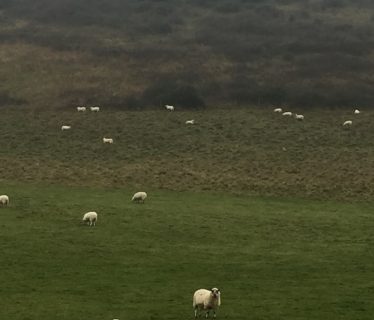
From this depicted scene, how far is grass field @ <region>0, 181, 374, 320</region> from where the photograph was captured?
30.7m

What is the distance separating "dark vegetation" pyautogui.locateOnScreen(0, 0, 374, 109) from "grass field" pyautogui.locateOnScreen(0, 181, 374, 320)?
30594mm

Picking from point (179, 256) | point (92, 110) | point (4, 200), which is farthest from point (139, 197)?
point (92, 110)

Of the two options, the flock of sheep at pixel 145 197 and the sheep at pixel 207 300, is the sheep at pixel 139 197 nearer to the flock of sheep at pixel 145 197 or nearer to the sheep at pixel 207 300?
the flock of sheep at pixel 145 197

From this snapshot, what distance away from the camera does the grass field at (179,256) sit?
1207 inches

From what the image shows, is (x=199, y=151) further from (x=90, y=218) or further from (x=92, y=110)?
(x=90, y=218)

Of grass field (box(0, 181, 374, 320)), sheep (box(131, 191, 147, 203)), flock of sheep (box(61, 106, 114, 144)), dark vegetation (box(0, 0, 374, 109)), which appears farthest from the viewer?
dark vegetation (box(0, 0, 374, 109))

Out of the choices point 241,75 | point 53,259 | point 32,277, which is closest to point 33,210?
point 53,259

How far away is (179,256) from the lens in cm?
3878

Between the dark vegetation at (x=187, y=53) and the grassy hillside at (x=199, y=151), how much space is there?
4532 millimetres

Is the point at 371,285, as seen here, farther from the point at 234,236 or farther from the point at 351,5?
the point at 351,5

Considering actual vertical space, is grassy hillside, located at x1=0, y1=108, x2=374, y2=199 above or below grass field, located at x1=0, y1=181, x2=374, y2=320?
above

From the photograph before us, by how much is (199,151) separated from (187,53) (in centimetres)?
3552

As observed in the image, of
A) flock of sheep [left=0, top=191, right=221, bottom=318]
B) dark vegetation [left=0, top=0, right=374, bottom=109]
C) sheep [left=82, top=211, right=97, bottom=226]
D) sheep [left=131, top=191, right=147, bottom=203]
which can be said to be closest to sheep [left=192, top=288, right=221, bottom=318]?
flock of sheep [left=0, top=191, right=221, bottom=318]

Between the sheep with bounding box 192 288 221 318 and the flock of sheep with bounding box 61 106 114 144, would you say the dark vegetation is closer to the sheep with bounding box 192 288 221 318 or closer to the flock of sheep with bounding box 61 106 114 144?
the flock of sheep with bounding box 61 106 114 144
